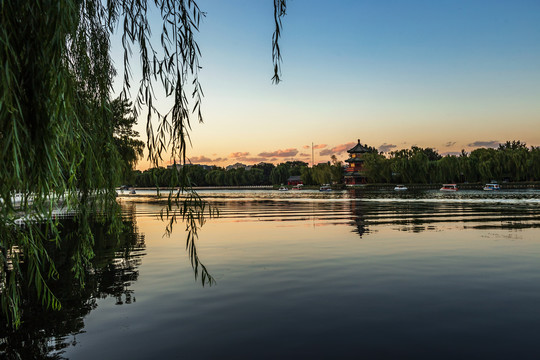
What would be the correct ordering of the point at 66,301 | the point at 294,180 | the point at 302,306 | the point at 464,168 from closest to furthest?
the point at 302,306, the point at 66,301, the point at 464,168, the point at 294,180

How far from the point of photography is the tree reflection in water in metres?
6.21

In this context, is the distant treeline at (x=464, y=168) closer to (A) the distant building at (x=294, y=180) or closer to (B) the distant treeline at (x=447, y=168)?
(B) the distant treeline at (x=447, y=168)

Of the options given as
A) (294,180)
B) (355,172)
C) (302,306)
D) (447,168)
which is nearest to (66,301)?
(302,306)

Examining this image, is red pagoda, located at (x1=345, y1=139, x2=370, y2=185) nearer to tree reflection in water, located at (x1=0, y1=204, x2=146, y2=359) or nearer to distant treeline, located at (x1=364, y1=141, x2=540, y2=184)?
distant treeline, located at (x1=364, y1=141, x2=540, y2=184)

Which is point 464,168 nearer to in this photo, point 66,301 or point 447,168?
point 447,168

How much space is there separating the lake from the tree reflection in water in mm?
34

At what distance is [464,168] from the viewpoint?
97.1 metres

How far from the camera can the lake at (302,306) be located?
243 inches

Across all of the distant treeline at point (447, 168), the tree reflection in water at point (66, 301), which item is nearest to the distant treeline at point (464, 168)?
the distant treeline at point (447, 168)

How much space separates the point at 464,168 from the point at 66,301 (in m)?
101

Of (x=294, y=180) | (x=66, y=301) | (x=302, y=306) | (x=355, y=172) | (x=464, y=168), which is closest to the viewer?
(x=302, y=306)

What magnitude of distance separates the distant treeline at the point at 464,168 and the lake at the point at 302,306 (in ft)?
280

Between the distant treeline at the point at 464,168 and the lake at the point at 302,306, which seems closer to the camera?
the lake at the point at 302,306

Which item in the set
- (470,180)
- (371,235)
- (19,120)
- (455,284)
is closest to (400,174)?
(470,180)
